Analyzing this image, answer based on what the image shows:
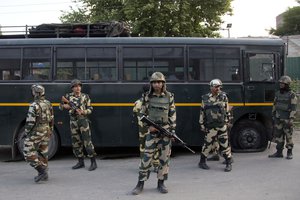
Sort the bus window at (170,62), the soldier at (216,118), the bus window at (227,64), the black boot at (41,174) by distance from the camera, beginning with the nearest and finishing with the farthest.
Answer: the black boot at (41,174), the soldier at (216,118), the bus window at (170,62), the bus window at (227,64)

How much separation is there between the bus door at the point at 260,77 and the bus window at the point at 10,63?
510 centimetres

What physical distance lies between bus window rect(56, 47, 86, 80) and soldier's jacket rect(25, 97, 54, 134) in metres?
2.16

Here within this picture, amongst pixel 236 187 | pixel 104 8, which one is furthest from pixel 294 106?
pixel 104 8

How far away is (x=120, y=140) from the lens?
32.5ft

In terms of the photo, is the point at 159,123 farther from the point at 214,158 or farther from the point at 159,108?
the point at 214,158

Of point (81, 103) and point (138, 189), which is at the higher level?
point (81, 103)

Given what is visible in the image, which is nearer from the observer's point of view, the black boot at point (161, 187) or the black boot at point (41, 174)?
the black boot at point (161, 187)

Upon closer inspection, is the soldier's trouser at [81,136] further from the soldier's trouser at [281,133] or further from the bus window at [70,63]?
the soldier's trouser at [281,133]

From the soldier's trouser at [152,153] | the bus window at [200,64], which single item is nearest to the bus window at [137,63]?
the bus window at [200,64]

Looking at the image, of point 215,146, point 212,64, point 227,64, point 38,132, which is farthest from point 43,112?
point 227,64

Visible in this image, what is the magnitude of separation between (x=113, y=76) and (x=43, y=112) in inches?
100

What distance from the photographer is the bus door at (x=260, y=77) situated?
1010 centimetres

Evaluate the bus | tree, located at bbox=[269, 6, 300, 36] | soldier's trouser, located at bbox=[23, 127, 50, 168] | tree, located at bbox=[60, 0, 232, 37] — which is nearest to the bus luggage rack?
the bus

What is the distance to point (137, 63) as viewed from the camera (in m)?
9.87
